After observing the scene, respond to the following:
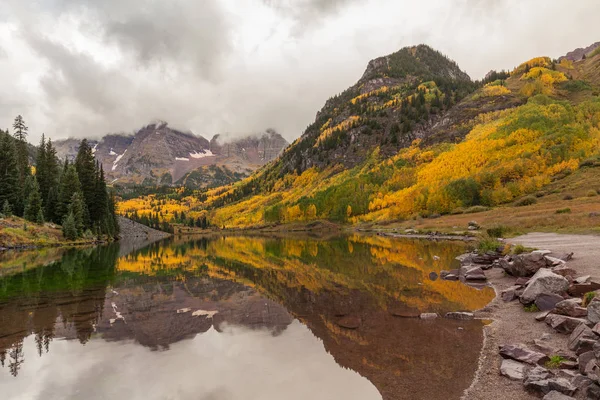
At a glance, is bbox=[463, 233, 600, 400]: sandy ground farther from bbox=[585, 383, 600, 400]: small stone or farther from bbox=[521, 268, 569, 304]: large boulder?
bbox=[521, 268, 569, 304]: large boulder

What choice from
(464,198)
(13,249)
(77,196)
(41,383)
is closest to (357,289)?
(41,383)

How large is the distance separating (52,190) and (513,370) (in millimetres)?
109102

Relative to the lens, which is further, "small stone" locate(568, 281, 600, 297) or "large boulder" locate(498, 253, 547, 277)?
"large boulder" locate(498, 253, 547, 277)

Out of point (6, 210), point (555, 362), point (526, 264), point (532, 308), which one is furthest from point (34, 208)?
point (555, 362)

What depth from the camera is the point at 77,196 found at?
87.8 meters

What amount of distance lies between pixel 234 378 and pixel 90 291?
21274mm

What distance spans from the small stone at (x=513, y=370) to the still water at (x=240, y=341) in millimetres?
1019

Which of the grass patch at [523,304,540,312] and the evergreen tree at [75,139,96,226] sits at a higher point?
the evergreen tree at [75,139,96,226]

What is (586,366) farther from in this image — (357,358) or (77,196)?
(77,196)

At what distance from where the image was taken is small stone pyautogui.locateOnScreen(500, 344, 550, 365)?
1079 cm

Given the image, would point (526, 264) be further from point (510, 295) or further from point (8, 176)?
point (8, 176)

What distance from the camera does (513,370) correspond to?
10477 millimetres

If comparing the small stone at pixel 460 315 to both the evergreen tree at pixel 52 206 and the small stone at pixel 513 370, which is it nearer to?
the small stone at pixel 513 370

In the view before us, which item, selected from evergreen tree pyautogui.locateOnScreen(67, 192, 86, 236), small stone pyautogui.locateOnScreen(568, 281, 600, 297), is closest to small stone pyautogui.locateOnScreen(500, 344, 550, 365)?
small stone pyautogui.locateOnScreen(568, 281, 600, 297)
